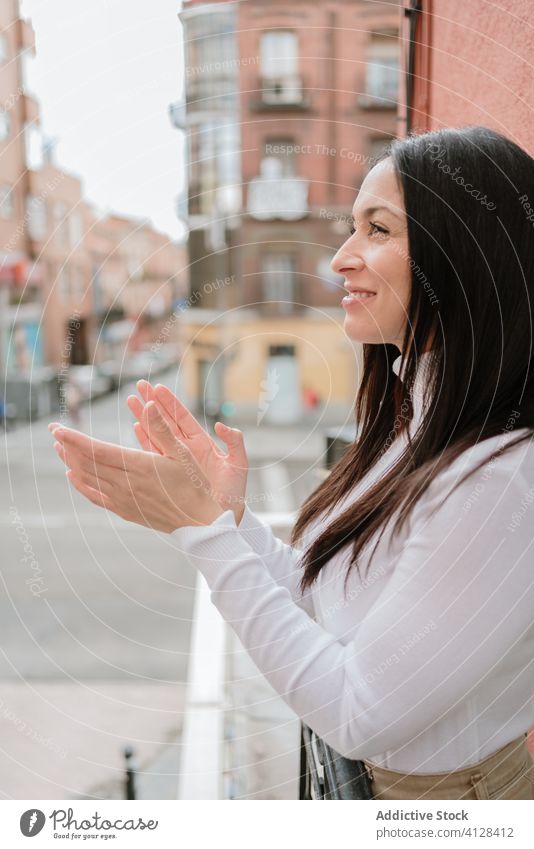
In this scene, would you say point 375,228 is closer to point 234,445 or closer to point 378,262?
point 378,262

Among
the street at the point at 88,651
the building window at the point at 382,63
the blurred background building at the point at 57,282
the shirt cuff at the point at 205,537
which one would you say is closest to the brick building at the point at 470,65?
the shirt cuff at the point at 205,537

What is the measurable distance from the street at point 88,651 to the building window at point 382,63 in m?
3.26

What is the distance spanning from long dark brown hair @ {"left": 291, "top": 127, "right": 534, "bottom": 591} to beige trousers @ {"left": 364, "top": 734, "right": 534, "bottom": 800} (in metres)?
0.19

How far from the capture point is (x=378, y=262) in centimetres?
64

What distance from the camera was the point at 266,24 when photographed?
532 cm

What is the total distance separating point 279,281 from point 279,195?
157 cm

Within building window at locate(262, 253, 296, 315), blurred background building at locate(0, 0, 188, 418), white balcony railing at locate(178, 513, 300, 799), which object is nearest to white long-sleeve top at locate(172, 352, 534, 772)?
white balcony railing at locate(178, 513, 300, 799)

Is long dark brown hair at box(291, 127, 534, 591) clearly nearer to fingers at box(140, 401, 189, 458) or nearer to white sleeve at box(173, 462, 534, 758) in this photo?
white sleeve at box(173, 462, 534, 758)

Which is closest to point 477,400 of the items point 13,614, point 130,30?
point 130,30

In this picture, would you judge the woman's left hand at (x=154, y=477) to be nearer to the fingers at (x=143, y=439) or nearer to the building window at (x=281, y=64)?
the fingers at (x=143, y=439)

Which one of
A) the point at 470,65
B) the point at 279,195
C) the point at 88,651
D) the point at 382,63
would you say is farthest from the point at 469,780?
the point at 279,195

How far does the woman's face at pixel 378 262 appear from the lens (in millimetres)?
627
